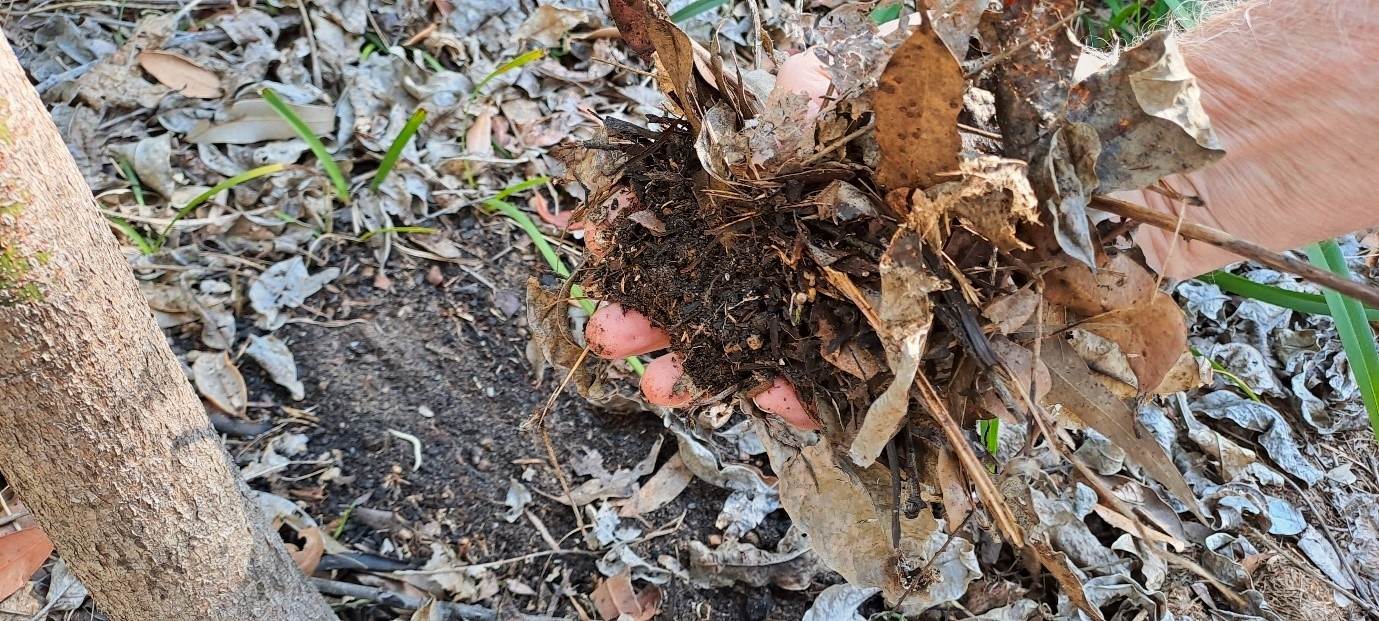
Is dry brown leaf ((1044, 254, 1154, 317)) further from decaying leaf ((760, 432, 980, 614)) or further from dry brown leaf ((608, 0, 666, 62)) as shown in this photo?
dry brown leaf ((608, 0, 666, 62))

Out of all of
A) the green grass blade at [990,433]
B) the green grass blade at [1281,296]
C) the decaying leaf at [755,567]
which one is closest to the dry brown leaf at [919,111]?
the green grass blade at [990,433]

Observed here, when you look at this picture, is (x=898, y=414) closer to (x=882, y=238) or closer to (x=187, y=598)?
(x=882, y=238)

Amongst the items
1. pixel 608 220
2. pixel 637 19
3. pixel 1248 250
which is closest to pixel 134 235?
pixel 608 220

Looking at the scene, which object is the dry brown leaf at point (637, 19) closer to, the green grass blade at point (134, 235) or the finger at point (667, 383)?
the finger at point (667, 383)

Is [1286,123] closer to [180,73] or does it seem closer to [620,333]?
[620,333]

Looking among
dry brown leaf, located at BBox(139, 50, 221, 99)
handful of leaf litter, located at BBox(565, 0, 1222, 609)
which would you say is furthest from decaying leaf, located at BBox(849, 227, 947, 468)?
dry brown leaf, located at BBox(139, 50, 221, 99)
